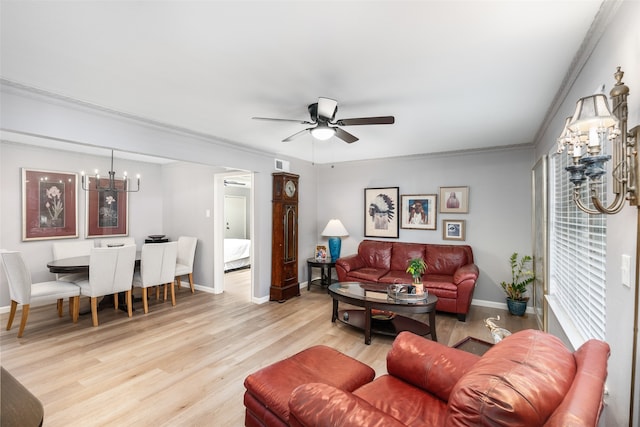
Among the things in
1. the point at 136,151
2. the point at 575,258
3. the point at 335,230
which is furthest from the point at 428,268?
the point at 136,151

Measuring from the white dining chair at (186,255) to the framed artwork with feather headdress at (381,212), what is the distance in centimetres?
308

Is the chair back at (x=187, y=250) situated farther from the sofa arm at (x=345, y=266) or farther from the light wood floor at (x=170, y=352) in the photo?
the sofa arm at (x=345, y=266)

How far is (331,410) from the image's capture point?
1.18 m

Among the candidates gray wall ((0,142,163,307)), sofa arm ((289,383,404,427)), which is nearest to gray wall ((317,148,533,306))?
sofa arm ((289,383,404,427))

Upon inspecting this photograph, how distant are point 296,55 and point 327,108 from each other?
595 millimetres

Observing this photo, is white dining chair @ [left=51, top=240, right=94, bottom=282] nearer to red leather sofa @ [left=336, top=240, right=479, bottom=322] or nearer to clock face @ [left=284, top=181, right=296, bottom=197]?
clock face @ [left=284, top=181, right=296, bottom=197]

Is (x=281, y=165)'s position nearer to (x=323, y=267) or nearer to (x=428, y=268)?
(x=323, y=267)

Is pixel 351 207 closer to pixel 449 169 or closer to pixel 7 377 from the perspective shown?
pixel 449 169

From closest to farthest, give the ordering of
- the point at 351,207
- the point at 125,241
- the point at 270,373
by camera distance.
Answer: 1. the point at 270,373
2. the point at 125,241
3. the point at 351,207

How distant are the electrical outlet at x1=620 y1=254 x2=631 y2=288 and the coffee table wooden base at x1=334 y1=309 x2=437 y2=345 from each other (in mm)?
2073

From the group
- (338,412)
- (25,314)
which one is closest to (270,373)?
(338,412)

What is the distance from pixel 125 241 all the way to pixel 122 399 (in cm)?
369

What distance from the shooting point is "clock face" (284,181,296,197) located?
193 inches

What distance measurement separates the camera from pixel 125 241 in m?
5.26
